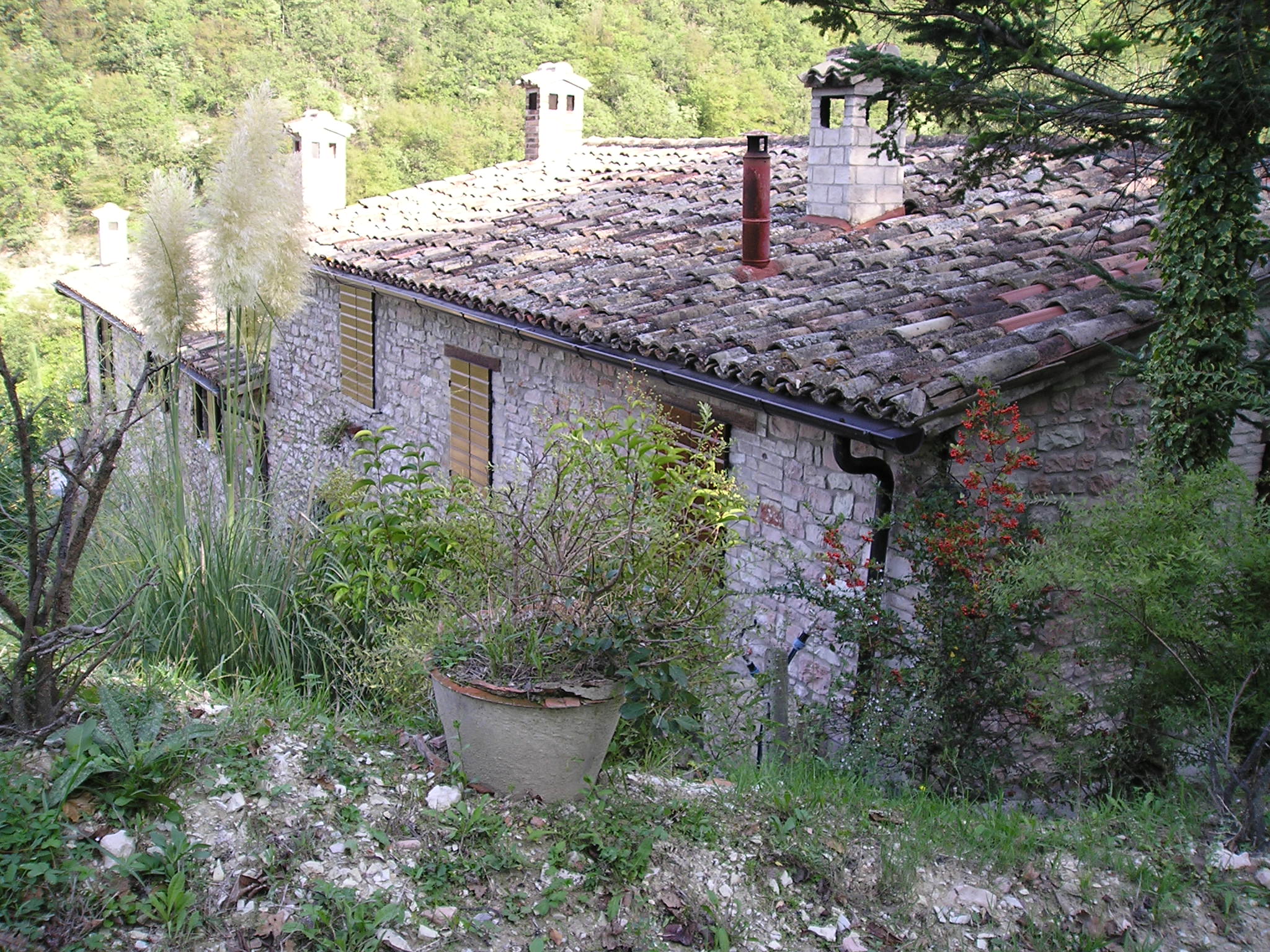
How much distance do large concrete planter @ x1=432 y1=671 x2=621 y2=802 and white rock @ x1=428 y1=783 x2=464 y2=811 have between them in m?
0.08

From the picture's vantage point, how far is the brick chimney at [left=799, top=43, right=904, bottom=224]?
7.46 meters

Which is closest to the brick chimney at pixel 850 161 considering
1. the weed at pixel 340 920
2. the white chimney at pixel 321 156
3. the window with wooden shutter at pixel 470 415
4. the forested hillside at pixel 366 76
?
the window with wooden shutter at pixel 470 415

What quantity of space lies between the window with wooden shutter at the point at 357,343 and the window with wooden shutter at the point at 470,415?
1.73 meters

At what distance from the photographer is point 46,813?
2598 mm

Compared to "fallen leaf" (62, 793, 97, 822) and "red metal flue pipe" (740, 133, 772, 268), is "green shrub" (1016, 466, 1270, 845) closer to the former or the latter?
"fallen leaf" (62, 793, 97, 822)

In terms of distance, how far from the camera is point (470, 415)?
8648mm

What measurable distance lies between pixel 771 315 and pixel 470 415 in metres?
3.51

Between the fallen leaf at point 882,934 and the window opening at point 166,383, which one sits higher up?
the window opening at point 166,383

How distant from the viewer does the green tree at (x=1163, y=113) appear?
173 inches

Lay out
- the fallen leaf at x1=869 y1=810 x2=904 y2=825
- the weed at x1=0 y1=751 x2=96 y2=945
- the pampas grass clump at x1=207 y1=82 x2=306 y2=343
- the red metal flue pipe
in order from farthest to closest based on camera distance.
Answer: the red metal flue pipe
the pampas grass clump at x1=207 y1=82 x2=306 y2=343
the fallen leaf at x1=869 y1=810 x2=904 y2=825
the weed at x1=0 y1=751 x2=96 y2=945

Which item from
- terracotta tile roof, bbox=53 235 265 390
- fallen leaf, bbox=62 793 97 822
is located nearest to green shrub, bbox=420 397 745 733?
fallen leaf, bbox=62 793 97 822

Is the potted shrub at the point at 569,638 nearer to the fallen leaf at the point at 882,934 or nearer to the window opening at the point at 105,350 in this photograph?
the fallen leaf at the point at 882,934

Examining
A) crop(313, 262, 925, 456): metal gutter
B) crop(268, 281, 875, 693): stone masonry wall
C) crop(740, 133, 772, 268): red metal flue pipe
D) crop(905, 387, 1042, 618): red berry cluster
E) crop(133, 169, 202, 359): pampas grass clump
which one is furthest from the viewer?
crop(740, 133, 772, 268): red metal flue pipe

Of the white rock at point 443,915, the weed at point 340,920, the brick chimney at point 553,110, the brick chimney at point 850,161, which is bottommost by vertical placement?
the white rock at point 443,915
